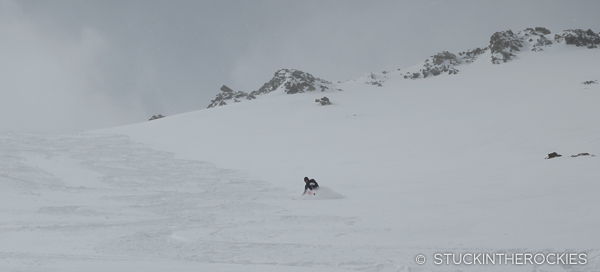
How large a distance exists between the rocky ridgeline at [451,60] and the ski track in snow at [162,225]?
3966 cm

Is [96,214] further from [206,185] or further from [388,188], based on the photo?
[388,188]

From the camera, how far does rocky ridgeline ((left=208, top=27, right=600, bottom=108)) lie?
1884 inches

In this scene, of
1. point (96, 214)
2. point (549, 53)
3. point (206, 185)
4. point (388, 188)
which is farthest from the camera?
point (549, 53)

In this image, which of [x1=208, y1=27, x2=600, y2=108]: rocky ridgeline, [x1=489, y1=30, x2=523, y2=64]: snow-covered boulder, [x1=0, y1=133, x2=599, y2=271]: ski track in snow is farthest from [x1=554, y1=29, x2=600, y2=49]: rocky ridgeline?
[x1=0, y1=133, x2=599, y2=271]: ski track in snow

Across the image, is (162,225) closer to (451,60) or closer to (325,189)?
(325,189)

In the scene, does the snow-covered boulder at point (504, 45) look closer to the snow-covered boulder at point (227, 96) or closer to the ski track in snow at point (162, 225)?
the snow-covered boulder at point (227, 96)

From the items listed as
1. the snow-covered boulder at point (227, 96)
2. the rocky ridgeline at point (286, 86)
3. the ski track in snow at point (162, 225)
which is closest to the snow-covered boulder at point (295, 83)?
the rocky ridgeline at point (286, 86)

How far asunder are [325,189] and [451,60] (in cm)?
5418

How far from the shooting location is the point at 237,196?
38.7 feet

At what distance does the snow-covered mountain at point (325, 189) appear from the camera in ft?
18.2

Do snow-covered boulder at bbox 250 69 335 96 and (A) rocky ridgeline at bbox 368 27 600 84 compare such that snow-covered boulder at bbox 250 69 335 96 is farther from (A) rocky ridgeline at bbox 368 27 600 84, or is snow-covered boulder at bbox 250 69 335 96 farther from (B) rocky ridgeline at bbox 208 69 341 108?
(A) rocky ridgeline at bbox 368 27 600 84

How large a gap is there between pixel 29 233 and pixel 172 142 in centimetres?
1823

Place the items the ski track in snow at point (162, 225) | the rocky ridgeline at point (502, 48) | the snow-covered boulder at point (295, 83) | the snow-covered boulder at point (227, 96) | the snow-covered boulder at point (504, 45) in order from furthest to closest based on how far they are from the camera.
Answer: the snow-covered boulder at point (227, 96) → the snow-covered boulder at point (295, 83) → the snow-covered boulder at point (504, 45) → the rocky ridgeline at point (502, 48) → the ski track in snow at point (162, 225)

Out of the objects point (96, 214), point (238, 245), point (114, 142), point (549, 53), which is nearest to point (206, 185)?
point (96, 214)
